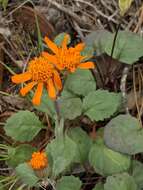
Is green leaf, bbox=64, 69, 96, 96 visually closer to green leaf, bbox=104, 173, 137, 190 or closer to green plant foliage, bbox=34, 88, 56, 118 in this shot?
green plant foliage, bbox=34, 88, 56, 118

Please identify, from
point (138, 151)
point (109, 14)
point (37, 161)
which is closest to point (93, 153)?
point (138, 151)

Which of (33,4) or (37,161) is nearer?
(37,161)

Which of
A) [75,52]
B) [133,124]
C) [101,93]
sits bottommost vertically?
[133,124]

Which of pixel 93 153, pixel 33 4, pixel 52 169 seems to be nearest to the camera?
pixel 52 169

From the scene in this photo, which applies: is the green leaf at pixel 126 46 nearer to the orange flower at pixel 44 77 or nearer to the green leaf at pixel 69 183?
the orange flower at pixel 44 77

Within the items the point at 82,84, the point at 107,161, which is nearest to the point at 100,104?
the point at 82,84

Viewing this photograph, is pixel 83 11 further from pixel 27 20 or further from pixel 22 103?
pixel 22 103
